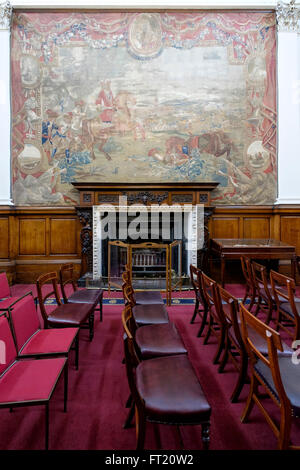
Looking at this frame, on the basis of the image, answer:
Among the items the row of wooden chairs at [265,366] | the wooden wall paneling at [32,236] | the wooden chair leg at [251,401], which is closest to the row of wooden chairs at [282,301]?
the row of wooden chairs at [265,366]

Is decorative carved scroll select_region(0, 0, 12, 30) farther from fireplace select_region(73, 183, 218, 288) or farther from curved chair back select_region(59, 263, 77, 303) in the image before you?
curved chair back select_region(59, 263, 77, 303)

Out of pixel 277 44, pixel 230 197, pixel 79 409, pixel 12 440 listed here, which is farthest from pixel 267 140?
pixel 12 440

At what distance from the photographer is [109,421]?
7.41 ft

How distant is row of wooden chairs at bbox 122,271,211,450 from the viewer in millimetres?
1689

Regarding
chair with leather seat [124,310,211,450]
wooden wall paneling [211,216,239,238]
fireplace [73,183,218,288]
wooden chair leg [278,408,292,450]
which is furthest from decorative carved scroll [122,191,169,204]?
wooden chair leg [278,408,292,450]

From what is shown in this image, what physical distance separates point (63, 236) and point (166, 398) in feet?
20.2

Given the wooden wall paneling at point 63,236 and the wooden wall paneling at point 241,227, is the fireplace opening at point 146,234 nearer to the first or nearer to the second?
the wooden wall paneling at point 63,236

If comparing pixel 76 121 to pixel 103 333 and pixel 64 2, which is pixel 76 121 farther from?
pixel 103 333

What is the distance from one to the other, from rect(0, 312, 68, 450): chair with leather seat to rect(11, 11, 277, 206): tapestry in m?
5.50

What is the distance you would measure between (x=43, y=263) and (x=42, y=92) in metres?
4.54

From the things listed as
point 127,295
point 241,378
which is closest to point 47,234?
point 127,295

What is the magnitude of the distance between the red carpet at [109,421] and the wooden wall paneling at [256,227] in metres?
4.95

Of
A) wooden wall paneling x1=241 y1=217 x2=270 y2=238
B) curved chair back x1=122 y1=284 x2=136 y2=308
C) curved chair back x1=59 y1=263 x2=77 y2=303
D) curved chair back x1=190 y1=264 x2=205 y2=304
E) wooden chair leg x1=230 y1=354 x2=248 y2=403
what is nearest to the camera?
wooden chair leg x1=230 y1=354 x2=248 y2=403

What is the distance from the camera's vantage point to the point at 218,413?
2.35 meters
